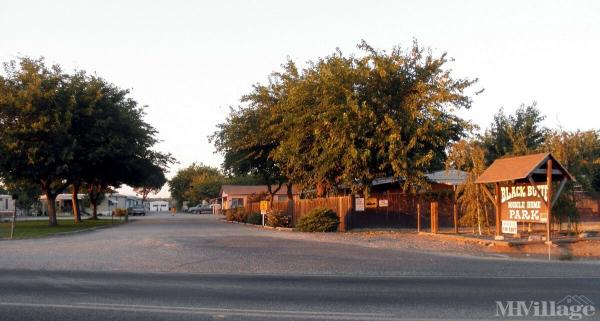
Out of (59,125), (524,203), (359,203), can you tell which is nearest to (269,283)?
(524,203)

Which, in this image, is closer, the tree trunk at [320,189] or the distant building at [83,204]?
the tree trunk at [320,189]

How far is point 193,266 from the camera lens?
690 inches

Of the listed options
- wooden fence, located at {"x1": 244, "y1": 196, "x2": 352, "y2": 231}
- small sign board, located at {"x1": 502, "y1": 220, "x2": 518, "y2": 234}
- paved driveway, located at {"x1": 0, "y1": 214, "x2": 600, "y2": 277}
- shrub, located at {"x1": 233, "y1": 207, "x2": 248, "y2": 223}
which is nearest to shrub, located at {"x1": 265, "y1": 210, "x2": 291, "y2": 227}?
wooden fence, located at {"x1": 244, "y1": 196, "x2": 352, "y2": 231}

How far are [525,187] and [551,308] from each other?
46.1ft

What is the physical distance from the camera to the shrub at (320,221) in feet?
106

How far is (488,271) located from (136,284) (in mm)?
8760

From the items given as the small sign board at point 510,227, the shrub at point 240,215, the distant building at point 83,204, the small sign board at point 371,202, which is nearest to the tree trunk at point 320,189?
the small sign board at point 371,202

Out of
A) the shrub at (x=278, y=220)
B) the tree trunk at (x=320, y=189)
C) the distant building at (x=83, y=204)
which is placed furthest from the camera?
the distant building at (x=83, y=204)

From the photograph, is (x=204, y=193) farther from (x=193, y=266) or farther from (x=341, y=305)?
(x=341, y=305)

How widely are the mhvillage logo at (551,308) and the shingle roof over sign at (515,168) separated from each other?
11.9 m

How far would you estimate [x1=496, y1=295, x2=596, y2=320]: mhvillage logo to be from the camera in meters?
10.1

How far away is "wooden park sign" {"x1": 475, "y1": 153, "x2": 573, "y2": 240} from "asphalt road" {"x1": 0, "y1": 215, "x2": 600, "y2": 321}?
4.42 meters

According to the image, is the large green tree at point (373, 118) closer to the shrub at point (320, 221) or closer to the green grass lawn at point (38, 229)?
the shrub at point (320, 221)

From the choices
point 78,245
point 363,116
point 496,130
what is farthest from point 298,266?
point 496,130
